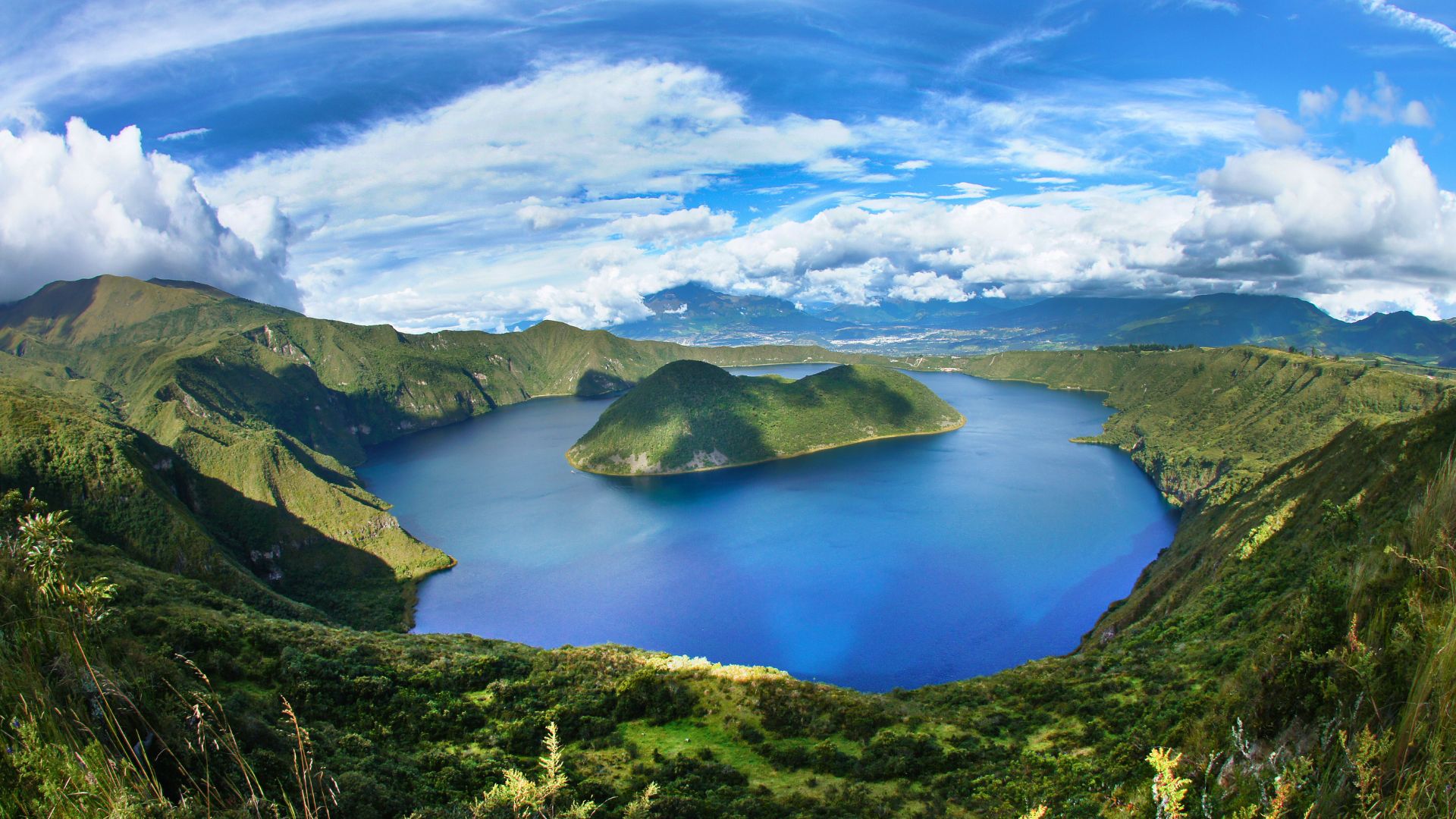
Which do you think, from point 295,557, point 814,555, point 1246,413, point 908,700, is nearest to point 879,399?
point 1246,413

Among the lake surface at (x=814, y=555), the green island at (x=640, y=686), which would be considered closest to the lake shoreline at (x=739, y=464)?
the lake surface at (x=814, y=555)

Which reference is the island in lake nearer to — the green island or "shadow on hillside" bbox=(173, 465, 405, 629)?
the green island

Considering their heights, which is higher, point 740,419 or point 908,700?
point 908,700

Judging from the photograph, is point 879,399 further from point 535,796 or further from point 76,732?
point 76,732

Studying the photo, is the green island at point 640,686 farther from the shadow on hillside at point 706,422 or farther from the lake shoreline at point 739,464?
the shadow on hillside at point 706,422

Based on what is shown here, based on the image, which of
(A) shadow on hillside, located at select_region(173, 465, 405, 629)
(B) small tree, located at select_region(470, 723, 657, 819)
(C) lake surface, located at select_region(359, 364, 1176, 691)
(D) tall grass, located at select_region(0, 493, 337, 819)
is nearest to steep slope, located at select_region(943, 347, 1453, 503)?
(C) lake surface, located at select_region(359, 364, 1176, 691)
